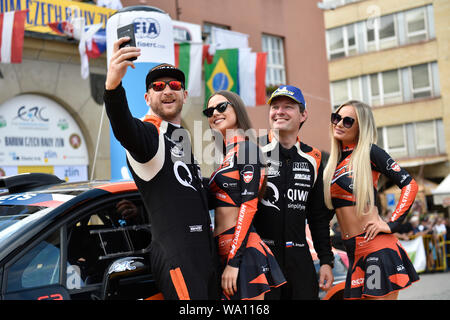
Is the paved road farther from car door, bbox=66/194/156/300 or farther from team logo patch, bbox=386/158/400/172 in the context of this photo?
car door, bbox=66/194/156/300

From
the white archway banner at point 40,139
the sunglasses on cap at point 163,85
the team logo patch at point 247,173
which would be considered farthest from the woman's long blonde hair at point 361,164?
the white archway banner at point 40,139

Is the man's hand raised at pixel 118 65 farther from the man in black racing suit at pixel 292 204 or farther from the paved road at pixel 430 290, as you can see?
the paved road at pixel 430 290

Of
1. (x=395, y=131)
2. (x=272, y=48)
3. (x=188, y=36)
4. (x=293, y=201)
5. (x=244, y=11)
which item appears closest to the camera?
(x=293, y=201)

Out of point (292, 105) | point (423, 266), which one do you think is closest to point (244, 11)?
point (423, 266)

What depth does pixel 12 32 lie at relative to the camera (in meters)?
9.36

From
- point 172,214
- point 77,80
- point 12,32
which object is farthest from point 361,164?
point 77,80

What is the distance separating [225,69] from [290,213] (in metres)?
9.16

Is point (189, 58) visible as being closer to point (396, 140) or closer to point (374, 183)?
point (374, 183)

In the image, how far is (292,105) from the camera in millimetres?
3844

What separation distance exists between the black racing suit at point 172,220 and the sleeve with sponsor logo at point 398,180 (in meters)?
1.60

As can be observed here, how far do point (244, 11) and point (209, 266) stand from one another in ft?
49.2

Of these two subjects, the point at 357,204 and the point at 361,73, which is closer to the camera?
the point at 357,204

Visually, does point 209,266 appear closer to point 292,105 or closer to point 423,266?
point 292,105

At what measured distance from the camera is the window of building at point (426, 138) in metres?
30.1
